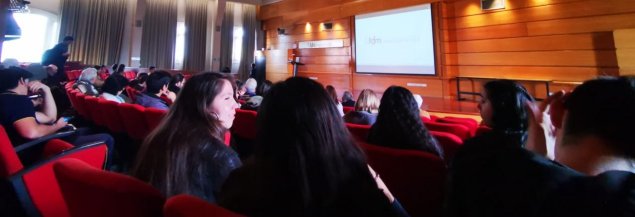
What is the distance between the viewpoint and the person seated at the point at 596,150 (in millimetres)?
520

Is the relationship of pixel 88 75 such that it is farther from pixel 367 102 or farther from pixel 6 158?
pixel 367 102

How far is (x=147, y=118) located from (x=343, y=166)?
92.7 inches

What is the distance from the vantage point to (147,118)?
2.57m

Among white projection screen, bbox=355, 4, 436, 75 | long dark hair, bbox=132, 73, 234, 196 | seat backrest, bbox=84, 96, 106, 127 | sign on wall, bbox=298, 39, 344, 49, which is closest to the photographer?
long dark hair, bbox=132, 73, 234, 196

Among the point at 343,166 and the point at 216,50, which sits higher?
the point at 216,50

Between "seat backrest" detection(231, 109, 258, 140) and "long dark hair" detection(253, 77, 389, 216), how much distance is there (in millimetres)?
1944

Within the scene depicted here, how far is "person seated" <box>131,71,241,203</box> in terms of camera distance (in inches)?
39.6

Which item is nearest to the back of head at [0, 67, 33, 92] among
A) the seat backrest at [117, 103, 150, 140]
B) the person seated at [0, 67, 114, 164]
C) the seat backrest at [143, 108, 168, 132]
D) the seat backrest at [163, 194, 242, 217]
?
the person seated at [0, 67, 114, 164]

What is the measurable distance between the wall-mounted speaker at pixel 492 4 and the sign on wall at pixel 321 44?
12.9 feet

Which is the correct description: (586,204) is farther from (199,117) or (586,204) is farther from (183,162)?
(199,117)

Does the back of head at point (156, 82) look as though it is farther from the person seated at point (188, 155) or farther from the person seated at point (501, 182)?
the person seated at point (501, 182)

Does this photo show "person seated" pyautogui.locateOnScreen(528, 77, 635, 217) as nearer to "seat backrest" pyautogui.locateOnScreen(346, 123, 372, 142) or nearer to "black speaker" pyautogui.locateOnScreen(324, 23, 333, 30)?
"seat backrest" pyautogui.locateOnScreen(346, 123, 372, 142)

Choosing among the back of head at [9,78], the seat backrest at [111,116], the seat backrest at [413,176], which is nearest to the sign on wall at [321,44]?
the seat backrest at [111,116]

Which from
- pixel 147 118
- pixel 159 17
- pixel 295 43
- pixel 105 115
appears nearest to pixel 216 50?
pixel 159 17
